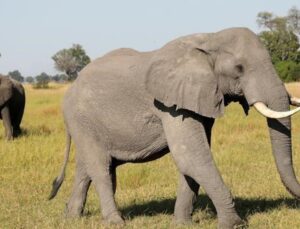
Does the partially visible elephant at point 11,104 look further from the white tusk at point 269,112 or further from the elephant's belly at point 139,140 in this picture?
the white tusk at point 269,112

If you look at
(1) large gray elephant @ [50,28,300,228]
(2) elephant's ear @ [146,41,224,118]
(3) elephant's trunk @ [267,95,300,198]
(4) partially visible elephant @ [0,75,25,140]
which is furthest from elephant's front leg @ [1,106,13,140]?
(3) elephant's trunk @ [267,95,300,198]

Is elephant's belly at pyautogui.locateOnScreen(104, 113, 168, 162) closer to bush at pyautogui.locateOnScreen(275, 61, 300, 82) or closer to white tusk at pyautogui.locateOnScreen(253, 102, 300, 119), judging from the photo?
white tusk at pyautogui.locateOnScreen(253, 102, 300, 119)

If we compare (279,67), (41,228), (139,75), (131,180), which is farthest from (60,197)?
(279,67)

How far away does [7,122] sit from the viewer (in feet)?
46.5

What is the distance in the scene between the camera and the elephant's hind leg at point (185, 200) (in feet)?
19.1

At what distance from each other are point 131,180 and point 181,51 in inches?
130

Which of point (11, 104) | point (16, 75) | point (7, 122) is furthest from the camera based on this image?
point (16, 75)

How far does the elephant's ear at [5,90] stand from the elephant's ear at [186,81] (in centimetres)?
996

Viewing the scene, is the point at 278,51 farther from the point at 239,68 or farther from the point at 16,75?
the point at 16,75

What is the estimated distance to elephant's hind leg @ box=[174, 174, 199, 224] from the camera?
582 centimetres

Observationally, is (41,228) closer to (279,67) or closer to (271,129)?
(271,129)

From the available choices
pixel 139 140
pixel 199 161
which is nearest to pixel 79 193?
pixel 139 140

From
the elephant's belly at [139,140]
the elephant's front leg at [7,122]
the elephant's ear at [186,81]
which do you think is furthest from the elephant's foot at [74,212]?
the elephant's front leg at [7,122]

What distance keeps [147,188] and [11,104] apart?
8.23 meters
